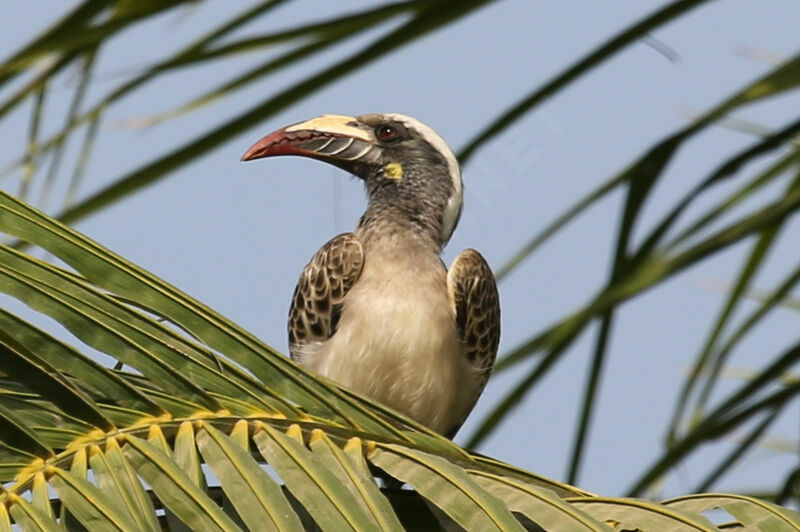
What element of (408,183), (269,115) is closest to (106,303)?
(269,115)

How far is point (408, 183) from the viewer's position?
446 centimetres

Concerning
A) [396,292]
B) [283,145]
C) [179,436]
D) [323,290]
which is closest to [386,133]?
[283,145]

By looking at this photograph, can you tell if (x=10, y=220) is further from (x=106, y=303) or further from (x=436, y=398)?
(x=436, y=398)

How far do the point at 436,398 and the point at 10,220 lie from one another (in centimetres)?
211

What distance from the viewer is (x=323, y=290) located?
4.04 m

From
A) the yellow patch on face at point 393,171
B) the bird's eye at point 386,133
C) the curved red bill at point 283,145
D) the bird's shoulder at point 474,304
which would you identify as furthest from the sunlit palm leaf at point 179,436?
the bird's eye at point 386,133

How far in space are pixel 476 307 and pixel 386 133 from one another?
82 centimetres

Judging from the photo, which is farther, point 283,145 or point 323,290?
point 283,145

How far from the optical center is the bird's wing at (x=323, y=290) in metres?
4.02

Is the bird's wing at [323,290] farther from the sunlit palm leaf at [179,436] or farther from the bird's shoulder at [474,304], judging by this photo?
the sunlit palm leaf at [179,436]

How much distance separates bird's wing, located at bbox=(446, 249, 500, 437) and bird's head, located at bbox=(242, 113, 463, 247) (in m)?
0.27

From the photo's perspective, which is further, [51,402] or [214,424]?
[214,424]

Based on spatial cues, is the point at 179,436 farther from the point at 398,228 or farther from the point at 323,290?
the point at 398,228

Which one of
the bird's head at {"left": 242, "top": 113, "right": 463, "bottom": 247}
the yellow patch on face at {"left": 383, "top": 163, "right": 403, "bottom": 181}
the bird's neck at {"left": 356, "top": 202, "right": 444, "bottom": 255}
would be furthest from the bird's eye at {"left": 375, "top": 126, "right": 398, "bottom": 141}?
the bird's neck at {"left": 356, "top": 202, "right": 444, "bottom": 255}
